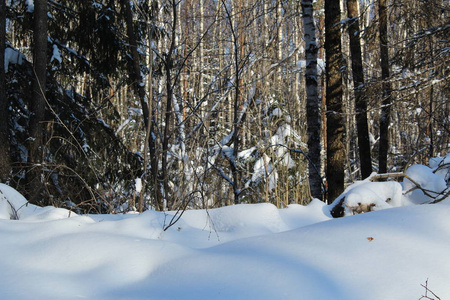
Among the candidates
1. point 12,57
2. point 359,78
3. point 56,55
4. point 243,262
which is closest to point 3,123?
point 12,57

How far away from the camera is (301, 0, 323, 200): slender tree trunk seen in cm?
538

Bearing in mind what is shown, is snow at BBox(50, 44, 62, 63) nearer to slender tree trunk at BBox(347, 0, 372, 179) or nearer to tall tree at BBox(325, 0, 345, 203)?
tall tree at BBox(325, 0, 345, 203)

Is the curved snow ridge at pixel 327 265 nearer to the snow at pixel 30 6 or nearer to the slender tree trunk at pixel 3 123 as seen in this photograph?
the slender tree trunk at pixel 3 123

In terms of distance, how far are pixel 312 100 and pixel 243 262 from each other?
4124 millimetres

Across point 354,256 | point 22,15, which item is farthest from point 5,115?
point 354,256

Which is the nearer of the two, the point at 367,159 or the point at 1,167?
the point at 1,167

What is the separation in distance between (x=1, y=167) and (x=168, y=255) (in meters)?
4.35

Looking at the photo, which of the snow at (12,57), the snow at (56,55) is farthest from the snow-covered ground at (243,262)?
the snow at (56,55)

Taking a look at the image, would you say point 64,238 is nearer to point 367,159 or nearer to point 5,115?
point 5,115

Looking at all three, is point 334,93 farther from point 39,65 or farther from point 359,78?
point 39,65

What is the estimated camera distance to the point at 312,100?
5391 millimetres

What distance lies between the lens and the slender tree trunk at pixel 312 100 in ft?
17.6

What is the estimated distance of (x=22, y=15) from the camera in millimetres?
6191

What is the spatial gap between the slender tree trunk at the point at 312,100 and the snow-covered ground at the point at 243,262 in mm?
3357
